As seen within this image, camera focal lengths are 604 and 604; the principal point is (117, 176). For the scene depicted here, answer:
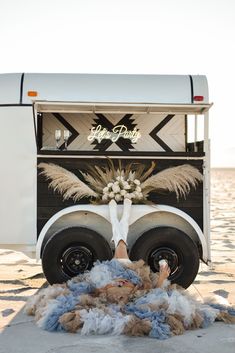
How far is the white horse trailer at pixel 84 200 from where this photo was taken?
671cm

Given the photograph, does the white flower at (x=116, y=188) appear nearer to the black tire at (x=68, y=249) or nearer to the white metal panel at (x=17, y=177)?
the black tire at (x=68, y=249)

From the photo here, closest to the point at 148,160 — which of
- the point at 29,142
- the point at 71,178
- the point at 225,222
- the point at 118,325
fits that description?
the point at 71,178

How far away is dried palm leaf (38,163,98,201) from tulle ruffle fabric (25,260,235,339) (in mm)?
1108

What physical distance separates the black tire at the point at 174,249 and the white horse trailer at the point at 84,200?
0.01m

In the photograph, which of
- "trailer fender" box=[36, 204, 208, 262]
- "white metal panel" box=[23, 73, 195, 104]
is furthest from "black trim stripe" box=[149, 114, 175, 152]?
"trailer fender" box=[36, 204, 208, 262]

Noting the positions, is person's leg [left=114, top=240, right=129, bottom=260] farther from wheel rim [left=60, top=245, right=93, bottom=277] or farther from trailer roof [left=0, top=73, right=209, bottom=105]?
trailer roof [left=0, top=73, right=209, bottom=105]

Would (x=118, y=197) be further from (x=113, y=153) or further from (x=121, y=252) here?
(x=121, y=252)

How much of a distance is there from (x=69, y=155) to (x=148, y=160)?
910mm

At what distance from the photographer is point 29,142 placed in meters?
6.98

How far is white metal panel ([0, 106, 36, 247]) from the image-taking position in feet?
22.8

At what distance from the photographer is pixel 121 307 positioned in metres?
5.45

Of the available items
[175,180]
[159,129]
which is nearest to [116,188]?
[175,180]

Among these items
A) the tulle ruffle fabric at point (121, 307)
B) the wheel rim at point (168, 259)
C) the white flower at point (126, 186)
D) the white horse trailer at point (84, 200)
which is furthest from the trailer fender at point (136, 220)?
the tulle ruffle fabric at point (121, 307)

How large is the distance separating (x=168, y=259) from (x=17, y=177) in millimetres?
1964
